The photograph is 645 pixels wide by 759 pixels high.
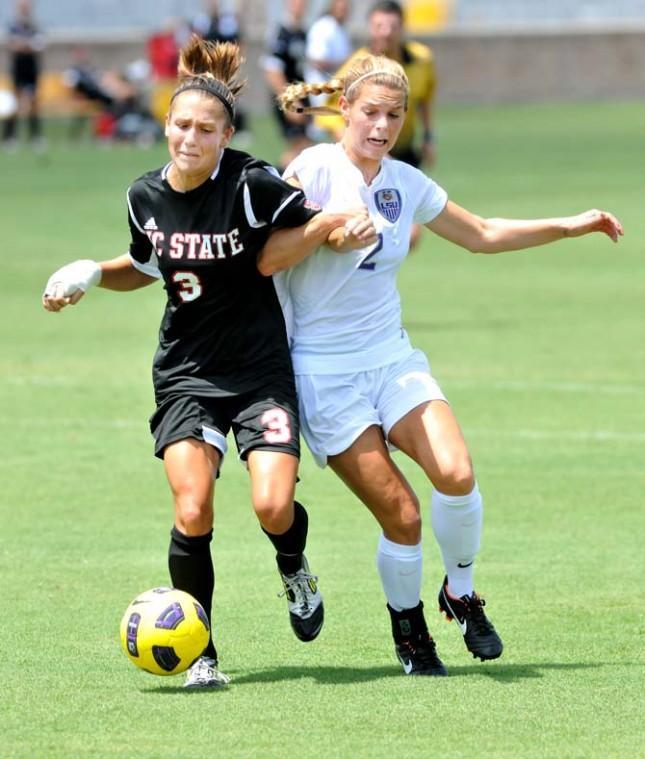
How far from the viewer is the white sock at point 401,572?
19.6 ft

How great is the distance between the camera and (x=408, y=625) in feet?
19.6

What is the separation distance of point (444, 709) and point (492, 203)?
16.3 metres

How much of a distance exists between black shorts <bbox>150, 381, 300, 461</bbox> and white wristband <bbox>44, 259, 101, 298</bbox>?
1.66 ft

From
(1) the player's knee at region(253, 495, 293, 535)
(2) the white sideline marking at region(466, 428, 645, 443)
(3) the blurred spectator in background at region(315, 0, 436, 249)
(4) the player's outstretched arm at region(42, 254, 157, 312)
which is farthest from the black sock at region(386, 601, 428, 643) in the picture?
(3) the blurred spectator in background at region(315, 0, 436, 249)

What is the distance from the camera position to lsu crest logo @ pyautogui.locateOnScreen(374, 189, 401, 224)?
6.11 meters

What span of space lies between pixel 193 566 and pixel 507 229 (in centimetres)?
174

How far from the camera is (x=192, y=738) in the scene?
5102mm

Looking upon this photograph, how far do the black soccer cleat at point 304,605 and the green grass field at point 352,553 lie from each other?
0.15 m

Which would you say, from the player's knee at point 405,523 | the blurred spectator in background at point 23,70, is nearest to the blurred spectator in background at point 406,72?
the player's knee at point 405,523

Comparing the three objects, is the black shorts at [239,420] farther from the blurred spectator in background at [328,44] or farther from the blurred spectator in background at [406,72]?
the blurred spectator in background at [328,44]

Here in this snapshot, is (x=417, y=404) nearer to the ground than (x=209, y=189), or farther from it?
nearer to the ground

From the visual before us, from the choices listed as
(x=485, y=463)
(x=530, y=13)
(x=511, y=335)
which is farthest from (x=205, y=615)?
(x=530, y=13)

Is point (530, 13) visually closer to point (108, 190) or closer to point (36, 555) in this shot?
point (108, 190)

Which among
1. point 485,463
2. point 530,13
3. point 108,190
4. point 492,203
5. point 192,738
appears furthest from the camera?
point 530,13
